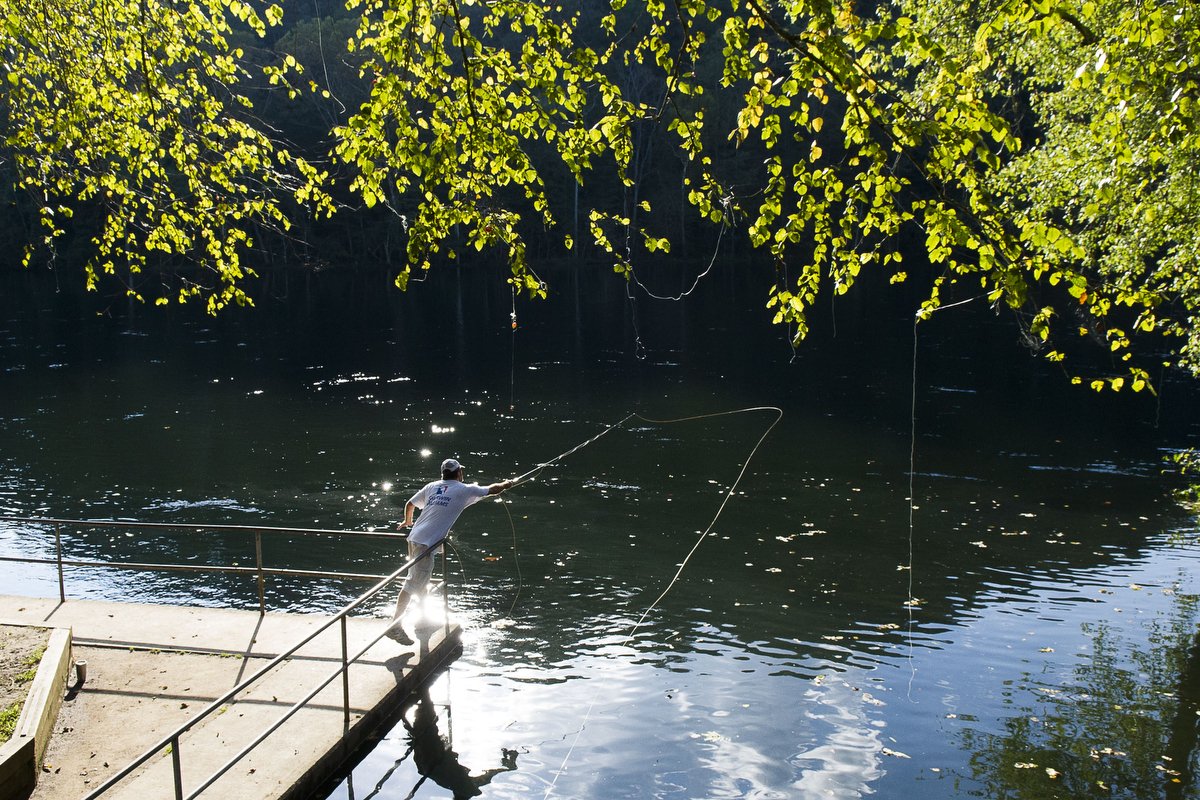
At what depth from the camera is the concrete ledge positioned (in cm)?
688

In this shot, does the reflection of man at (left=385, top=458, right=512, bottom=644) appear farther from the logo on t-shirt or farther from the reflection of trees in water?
the reflection of trees in water

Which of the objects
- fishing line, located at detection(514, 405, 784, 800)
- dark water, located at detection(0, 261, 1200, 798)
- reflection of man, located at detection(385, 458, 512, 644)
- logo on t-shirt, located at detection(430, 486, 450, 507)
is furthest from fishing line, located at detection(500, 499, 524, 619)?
logo on t-shirt, located at detection(430, 486, 450, 507)

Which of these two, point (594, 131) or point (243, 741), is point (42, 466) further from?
point (594, 131)

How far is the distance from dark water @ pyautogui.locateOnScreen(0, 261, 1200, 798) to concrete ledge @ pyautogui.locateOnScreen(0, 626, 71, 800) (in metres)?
2.52

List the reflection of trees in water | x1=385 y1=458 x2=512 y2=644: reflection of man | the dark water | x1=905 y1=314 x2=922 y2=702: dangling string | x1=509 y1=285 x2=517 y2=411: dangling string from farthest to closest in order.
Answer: x1=509 y1=285 x2=517 y2=411: dangling string → x1=905 y1=314 x2=922 y2=702: dangling string → x1=385 y1=458 x2=512 y2=644: reflection of man → the dark water → the reflection of trees in water

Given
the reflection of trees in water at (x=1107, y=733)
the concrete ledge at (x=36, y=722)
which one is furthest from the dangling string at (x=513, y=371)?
the concrete ledge at (x=36, y=722)

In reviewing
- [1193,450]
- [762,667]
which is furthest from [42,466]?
[1193,450]

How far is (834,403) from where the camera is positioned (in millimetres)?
29438

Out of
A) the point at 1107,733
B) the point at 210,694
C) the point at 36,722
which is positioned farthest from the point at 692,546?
the point at 36,722

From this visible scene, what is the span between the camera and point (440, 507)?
10.8m

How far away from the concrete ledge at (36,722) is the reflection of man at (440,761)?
9.90 feet

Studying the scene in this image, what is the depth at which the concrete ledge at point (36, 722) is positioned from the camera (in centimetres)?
688

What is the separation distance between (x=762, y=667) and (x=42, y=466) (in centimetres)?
1847

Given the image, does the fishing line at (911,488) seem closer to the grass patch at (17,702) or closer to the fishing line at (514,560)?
the fishing line at (514,560)
